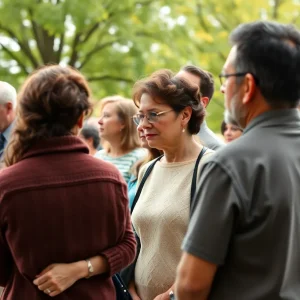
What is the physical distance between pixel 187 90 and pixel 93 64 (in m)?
12.5

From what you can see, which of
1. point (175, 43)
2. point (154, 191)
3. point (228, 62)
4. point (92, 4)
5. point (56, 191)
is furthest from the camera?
point (175, 43)

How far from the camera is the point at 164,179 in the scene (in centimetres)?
420

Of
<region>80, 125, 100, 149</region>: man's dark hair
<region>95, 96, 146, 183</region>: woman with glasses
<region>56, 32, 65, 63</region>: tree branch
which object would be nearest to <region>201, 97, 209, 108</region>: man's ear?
<region>95, 96, 146, 183</region>: woman with glasses

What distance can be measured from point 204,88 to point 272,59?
103 inches

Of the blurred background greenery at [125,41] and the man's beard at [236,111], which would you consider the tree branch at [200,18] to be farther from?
the man's beard at [236,111]

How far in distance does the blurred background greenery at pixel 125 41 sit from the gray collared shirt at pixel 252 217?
41.3ft

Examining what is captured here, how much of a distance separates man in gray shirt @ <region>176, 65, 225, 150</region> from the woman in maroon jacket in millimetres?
1624

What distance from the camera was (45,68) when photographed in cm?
327

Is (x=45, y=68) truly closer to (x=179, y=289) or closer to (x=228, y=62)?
(x=228, y=62)

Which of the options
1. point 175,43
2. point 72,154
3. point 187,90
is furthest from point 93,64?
point 72,154

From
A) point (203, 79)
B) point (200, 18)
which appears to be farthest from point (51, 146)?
point (200, 18)

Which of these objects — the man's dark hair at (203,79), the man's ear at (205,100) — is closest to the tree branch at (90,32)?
the man's dark hair at (203,79)

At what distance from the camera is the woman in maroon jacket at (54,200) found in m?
3.07

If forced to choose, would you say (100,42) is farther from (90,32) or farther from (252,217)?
(252,217)
